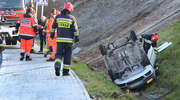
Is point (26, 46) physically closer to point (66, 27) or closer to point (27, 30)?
point (27, 30)

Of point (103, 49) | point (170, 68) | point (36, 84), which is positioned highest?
point (103, 49)

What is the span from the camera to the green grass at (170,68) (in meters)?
9.07

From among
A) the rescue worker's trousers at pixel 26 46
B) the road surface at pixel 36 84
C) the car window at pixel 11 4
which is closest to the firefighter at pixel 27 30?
the rescue worker's trousers at pixel 26 46

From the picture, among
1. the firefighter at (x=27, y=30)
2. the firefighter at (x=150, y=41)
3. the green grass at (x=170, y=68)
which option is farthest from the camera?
the firefighter at (x=27, y=30)

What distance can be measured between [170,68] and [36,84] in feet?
15.0

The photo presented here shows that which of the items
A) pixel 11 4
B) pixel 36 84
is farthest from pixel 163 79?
pixel 11 4

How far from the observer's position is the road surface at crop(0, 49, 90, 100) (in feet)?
22.4

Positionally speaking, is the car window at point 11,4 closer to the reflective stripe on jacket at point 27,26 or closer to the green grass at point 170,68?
the reflective stripe on jacket at point 27,26

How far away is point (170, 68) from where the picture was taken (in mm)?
10477

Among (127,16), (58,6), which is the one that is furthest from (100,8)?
(58,6)

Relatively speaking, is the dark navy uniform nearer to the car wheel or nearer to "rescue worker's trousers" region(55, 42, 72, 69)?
"rescue worker's trousers" region(55, 42, 72, 69)

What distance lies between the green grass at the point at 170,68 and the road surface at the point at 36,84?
254 cm

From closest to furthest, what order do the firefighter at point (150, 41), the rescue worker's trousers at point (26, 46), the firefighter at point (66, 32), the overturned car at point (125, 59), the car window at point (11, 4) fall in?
the firefighter at point (66, 32), the overturned car at point (125, 59), the firefighter at point (150, 41), the rescue worker's trousers at point (26, 46), the car window at point (11, 4)

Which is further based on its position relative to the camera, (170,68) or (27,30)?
(27,30)
